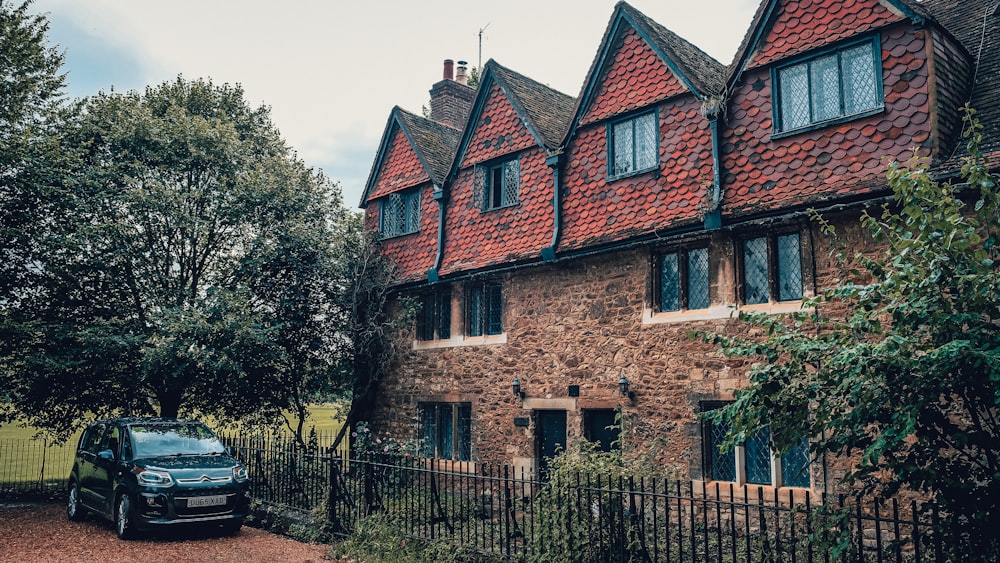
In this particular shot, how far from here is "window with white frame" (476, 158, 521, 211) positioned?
51.6ft

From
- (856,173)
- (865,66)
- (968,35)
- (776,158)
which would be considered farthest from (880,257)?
(968,35)

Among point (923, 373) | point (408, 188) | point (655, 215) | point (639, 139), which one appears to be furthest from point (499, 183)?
point (923, 373)

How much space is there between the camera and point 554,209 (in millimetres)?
14461

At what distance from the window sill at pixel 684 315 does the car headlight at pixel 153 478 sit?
8.08 metres

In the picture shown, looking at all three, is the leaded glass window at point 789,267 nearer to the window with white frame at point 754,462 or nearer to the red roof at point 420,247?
the window with white frame at point 754,462

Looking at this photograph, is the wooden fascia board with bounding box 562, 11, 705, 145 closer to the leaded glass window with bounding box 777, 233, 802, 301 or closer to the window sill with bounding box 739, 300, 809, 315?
the leaded glass window with bounding box 777, 233, 802, 301

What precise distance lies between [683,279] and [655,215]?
1229 mm

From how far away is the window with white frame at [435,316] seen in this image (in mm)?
17000

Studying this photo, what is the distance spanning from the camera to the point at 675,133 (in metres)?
12.8

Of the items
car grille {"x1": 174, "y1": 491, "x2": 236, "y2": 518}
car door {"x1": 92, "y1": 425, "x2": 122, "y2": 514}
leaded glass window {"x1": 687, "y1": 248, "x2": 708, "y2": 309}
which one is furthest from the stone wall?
car door {"x1": 92, "y1": 425, "x2": 122, "y2": 514}

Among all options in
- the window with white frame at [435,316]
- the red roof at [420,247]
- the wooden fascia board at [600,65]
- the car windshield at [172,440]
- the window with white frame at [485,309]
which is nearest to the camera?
the car windshield at [172,440]

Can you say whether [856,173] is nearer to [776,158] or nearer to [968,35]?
[776,158]

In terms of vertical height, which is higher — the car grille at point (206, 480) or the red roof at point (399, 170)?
the red roof at point (399, 170)

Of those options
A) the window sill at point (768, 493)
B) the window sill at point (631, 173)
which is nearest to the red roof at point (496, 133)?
the window sill at point (631, 173)
